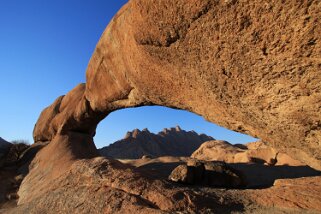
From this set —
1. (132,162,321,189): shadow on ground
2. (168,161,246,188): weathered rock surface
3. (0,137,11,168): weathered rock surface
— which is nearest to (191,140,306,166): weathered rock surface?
(132,162,321,189): shadow on ground

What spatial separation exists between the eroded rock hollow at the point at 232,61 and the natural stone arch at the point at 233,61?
0.01 m

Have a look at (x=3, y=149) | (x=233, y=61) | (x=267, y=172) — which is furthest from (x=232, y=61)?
(x=3, y=149)

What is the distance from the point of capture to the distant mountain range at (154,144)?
4353 centimetres

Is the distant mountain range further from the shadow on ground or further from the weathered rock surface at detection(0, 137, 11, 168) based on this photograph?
the shadow on ground

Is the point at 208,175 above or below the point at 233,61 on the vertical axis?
below

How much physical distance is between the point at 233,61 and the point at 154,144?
47.0 meters

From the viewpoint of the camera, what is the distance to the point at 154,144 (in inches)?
2019

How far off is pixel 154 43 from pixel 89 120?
9.19 metres

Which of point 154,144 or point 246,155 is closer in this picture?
point 246,155

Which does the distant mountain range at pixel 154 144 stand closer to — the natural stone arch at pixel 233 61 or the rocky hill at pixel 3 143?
the rocky hill at pixel 3 143

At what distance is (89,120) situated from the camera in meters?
14.4

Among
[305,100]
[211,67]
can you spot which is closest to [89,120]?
[211,67]

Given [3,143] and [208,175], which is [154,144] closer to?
[3,143]

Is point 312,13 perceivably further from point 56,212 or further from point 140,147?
point 140,147
